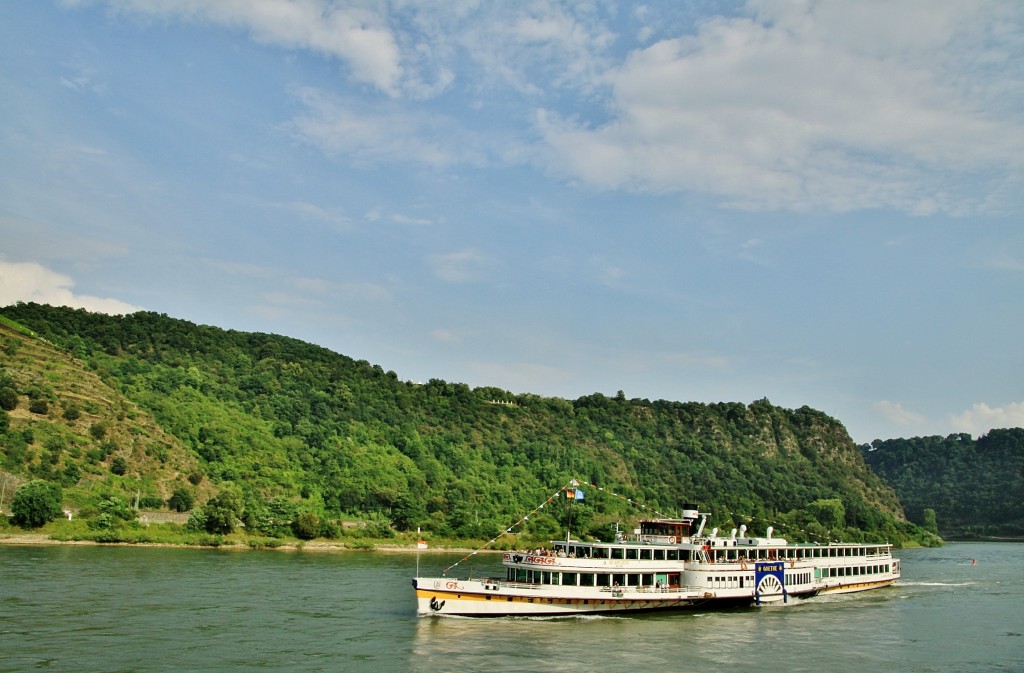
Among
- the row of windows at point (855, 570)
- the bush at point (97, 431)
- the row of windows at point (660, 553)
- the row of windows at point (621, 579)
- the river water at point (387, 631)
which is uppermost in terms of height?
the bush at point (97, 431)

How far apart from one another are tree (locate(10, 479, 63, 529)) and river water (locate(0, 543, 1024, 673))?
21.7 meters

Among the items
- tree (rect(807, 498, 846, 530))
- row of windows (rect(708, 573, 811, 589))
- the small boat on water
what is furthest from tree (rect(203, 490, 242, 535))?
tree (rect(807, 498, 846, 530))

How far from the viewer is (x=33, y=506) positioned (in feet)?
310

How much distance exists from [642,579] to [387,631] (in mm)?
20087

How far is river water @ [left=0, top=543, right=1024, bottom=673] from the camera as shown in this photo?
135 ft

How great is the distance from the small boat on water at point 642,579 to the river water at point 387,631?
1.08m

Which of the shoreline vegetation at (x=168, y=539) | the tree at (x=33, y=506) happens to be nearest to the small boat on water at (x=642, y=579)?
the shoreline vegetation at (x=168, y=539)

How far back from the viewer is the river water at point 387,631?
135 ft

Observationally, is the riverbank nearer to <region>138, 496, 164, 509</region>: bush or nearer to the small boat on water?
<region>138, 496, 164, 509</region>: bush

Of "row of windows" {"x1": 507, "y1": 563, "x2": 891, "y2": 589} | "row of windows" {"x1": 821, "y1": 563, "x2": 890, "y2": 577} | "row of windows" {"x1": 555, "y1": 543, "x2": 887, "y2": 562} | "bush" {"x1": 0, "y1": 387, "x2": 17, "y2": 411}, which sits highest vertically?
"bush" {"x1": 0, "y1": 387, "x2": 17, "y2": 411}

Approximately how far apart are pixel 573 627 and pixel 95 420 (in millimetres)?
100261

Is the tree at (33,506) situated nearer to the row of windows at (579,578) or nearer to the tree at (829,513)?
the row of windows at (579,578)

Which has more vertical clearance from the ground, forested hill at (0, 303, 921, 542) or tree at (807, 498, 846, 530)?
forested hill at (0, 303, 921, 542)

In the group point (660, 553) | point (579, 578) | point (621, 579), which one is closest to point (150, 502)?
point (579, 578)
